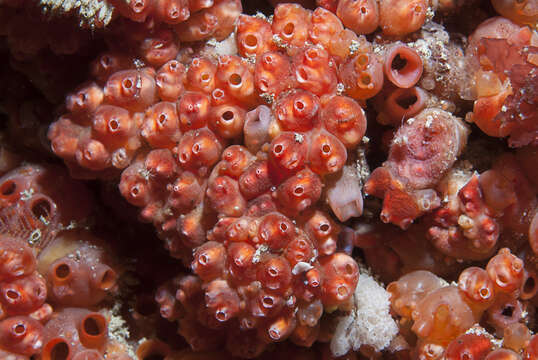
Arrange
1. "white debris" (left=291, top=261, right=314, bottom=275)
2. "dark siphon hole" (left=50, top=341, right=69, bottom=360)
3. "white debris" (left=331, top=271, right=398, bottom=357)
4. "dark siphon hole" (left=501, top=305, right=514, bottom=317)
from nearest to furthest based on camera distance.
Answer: "white debris" (left=291, top=261, right=314, bottom=275)
"dark siphon hole" (left=501, top=305, right=514, bottom=317)
"white debris" (left=331, top=271, right=398, bottom=357)
"dark siphon hole" (left=50, top=341, right=69, bottom=360)

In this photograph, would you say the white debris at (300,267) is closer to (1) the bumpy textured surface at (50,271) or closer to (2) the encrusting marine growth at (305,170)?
(2) the encrusting marine growth at (305,170)

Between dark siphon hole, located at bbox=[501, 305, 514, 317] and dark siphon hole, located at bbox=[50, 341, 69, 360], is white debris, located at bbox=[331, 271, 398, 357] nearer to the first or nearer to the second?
dark siphon hole, located at bbox=[501, 305, 514, 317]

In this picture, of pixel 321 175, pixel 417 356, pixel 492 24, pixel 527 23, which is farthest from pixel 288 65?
pixel 417 356

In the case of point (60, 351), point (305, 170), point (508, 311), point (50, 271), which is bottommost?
point (508, 311)

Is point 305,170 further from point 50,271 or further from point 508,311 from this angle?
point 50,271

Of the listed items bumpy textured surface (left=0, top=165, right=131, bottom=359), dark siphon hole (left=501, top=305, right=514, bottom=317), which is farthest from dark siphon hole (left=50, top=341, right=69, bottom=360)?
dark siphon hole (left=501, top=305, right=514, bottom=317)

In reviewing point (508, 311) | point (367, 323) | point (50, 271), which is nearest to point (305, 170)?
point (367, 323)

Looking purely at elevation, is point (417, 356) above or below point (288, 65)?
below

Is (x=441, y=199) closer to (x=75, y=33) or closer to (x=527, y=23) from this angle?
(x=527, y=23)
